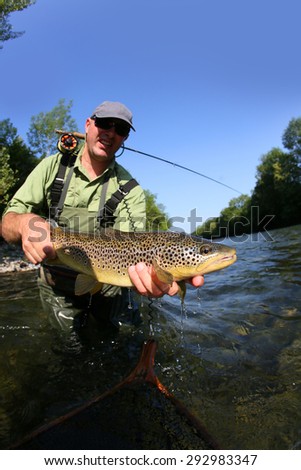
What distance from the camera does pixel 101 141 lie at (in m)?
4.18

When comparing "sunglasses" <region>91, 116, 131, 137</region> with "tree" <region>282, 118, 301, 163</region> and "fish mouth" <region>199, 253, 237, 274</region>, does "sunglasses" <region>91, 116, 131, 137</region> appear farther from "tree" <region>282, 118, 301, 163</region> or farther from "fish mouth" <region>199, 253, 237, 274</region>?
"tree" <region>282, 118, 301, 163</region>

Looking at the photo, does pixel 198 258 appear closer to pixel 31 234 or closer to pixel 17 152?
pixel 31 234

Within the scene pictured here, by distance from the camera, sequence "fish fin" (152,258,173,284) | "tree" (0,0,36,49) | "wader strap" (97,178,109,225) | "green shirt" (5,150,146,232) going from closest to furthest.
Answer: "fish fin" (152,258,173,284)
"green shirt" (5,150,146,232)
"wader strap" (97,178,109,225)
"tree" (0,0,36,49)

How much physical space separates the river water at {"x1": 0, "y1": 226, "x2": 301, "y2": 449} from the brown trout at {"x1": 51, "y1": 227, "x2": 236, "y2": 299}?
1.22 m

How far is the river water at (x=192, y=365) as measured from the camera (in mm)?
3217

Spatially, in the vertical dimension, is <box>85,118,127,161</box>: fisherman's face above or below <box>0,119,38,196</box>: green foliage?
below

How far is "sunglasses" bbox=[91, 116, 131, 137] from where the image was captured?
4.12 metres

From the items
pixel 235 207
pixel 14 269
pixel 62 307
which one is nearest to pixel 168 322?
pixel 62 307

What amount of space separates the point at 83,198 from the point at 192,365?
2614 mm

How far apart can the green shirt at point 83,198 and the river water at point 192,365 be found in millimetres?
1751

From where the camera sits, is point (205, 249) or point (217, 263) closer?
point (217, 263)

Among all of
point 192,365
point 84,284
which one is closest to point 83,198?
point 84,284

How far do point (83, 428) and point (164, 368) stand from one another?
76.1 inches

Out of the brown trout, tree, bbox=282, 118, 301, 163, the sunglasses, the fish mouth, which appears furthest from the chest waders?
tree, bbox=282, 118, 301, 163
